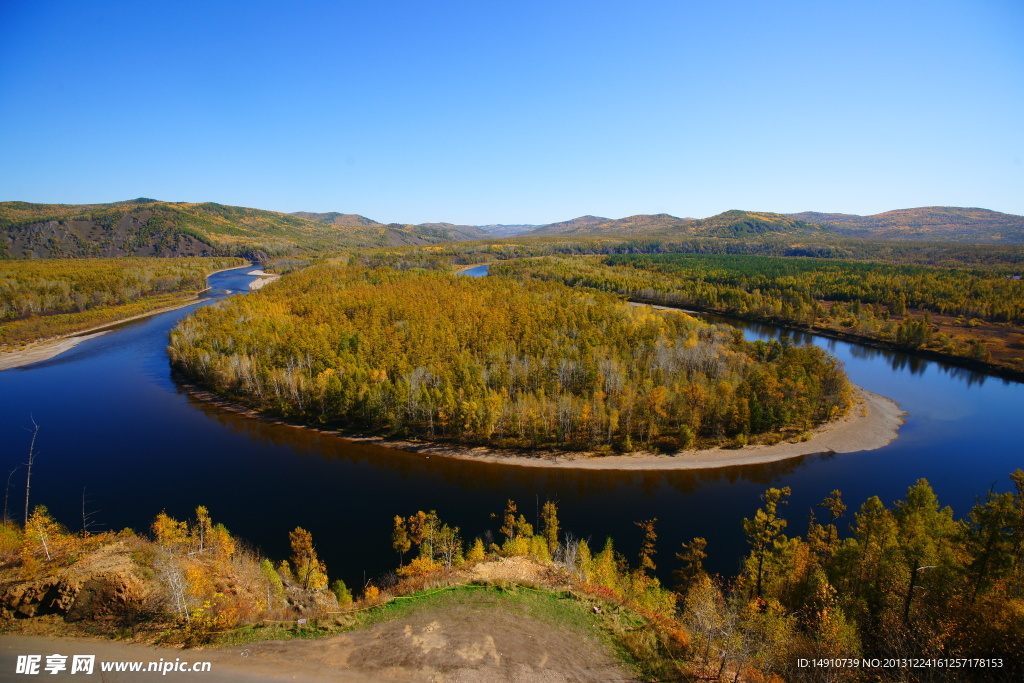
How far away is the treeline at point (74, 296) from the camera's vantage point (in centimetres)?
9162

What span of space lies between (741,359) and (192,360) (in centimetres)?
7803

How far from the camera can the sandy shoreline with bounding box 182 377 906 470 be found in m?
42.9

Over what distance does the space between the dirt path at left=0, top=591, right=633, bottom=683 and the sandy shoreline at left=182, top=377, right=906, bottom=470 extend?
25.4 meters

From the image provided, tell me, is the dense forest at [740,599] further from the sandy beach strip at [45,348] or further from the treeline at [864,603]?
the sandy beach strip at [45,348]

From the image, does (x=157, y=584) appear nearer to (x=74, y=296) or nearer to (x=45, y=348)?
(x=45, y=348)

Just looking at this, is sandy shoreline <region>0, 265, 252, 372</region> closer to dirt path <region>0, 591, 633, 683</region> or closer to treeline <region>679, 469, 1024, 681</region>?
dirt path <region>0, 591, 633, 683</region>

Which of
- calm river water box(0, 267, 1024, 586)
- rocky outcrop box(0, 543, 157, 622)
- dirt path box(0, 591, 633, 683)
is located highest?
rocky outcrop box(0, 543, 157, 622)

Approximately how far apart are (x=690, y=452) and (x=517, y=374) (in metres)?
21.4

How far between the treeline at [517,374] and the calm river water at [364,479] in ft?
15.2

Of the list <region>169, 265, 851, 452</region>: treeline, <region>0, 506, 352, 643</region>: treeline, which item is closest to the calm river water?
<region>169, 265, 851, 452</region>: treeline

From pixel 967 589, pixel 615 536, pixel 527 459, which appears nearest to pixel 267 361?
pixel 527 459

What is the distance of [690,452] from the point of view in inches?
1766

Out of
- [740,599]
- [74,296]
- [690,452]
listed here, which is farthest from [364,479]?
[74,296]

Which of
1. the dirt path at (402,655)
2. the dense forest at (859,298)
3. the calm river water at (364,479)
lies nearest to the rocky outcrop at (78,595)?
the dirt path at (402,655)
